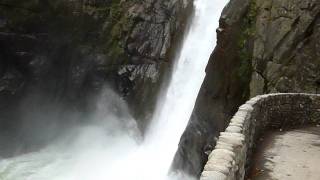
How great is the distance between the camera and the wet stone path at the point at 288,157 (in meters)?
8.34

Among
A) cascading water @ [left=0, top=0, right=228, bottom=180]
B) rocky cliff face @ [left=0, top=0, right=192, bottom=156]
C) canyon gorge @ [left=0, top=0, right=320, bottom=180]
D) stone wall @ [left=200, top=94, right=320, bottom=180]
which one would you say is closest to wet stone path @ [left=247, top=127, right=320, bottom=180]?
stone wall @ [left=200, top=94, right=320, bottom=180]

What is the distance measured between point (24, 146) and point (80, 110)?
4.41m

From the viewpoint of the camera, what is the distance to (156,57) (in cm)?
2661

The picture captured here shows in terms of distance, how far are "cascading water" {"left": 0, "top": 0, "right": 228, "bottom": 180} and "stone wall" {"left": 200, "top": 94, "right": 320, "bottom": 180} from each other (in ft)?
31.8

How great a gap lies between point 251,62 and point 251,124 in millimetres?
9884

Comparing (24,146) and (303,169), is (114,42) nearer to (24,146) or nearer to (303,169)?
(24,146)

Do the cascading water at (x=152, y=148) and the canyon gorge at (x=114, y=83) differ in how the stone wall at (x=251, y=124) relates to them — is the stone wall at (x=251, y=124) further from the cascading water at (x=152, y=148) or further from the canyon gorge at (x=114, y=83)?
the cascading water at (x=152, y=148)

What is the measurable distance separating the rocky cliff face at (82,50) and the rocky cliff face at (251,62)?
637 centimetres

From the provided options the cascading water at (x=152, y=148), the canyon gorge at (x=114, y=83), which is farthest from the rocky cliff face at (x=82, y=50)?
the cascading water at (x=152, y=148)

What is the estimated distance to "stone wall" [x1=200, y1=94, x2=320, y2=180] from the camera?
584 cm

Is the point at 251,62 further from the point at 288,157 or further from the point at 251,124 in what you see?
the point at 288,157

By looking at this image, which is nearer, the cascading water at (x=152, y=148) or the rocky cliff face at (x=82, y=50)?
the cascading water at (x=152, y=148)

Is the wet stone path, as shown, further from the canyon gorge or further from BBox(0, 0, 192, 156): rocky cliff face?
BBox(0, 0, 192, 156): rocky cliff face

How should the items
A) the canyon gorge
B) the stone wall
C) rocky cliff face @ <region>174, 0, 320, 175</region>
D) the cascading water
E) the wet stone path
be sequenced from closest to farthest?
the stone wall, the wet stone path, rocky cliff face @ <region>174, 0, 320, 175</region>, the canyon gorge, the cascading water
